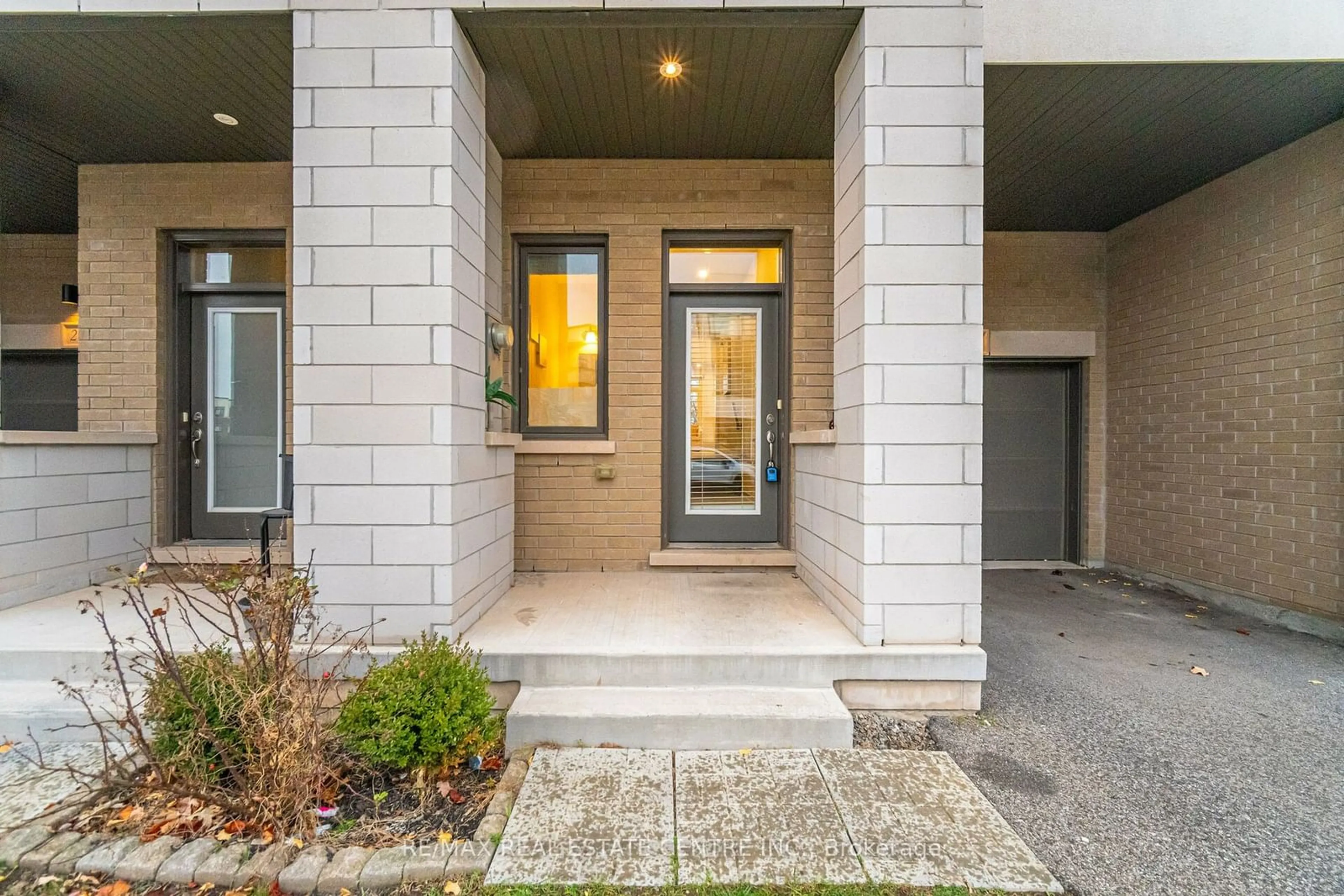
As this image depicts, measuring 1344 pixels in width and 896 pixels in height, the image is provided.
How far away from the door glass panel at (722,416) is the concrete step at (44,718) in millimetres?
3392

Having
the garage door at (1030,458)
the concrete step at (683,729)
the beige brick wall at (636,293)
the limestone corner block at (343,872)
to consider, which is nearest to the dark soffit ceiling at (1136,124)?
the beige brick wall at (636,293)

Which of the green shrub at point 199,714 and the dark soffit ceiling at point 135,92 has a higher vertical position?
the dark soffit ceiling at point 135,92

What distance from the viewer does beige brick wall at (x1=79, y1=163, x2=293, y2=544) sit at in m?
→ 4.12

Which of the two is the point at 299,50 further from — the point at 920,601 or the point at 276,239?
the point at 920,601

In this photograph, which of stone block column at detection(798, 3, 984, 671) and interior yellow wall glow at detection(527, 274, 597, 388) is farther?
interior yellow wall glow at detection(527, 274, 597, 388)

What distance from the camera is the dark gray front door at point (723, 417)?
423 centimetres

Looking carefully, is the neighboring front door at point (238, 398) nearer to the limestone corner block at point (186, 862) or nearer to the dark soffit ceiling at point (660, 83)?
the dark soffit ceiling at point (660, 83)

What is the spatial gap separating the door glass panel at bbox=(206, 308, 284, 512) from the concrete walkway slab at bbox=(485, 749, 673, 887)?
361 centimetres

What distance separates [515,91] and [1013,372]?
5.05 meters

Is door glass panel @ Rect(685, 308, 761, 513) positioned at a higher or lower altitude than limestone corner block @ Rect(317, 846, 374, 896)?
higher

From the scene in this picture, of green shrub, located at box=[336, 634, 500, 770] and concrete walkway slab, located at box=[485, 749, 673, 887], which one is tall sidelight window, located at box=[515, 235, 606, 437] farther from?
concrete walkway slab, located at box=[485, 749, 673, 887]

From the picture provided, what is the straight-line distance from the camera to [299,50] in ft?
8.61

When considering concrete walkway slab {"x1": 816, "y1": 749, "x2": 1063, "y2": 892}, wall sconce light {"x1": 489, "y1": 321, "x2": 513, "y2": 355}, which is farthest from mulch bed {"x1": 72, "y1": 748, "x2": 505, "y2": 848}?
wall sconce light {"x1": 489, "y1": 321, "x2": 513, "y2": 355}

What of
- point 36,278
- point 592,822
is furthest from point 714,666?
point 36,278
